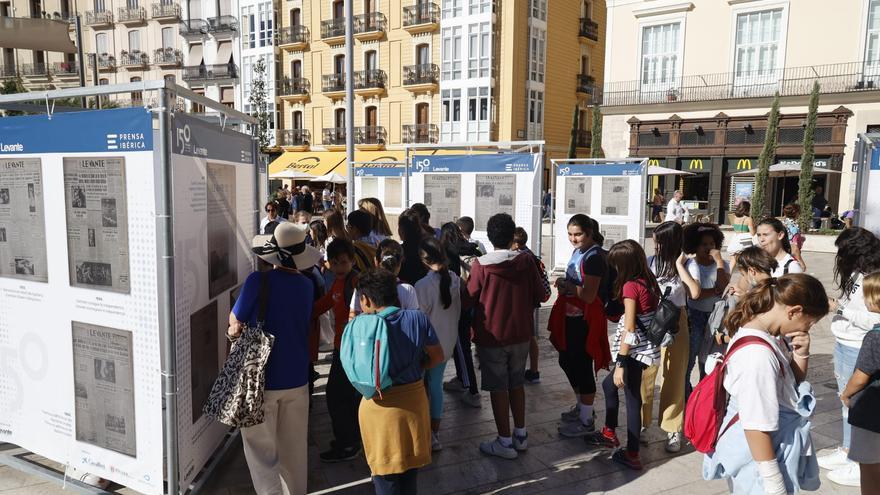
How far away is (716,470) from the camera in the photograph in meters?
2.67

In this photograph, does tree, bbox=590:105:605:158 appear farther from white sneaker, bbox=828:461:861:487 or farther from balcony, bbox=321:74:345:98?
white sneaker, bbox=828:461:861:487

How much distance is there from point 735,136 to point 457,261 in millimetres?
23624

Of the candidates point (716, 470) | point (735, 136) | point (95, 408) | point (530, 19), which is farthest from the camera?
point (530, 19)

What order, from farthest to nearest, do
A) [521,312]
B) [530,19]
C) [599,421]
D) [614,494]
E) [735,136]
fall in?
[530,19] < [735,136] < [599,421] < [521,312] < [614,494]

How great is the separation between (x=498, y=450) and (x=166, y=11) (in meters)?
44.1

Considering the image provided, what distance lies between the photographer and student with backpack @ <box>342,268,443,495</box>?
3.05m

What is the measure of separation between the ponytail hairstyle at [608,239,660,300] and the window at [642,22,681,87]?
81.5 feet

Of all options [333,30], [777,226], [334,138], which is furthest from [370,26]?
[777,226]

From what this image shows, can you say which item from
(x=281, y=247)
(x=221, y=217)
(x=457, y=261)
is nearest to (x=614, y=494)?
(x=457, y=261)

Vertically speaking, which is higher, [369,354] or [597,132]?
[597,132]

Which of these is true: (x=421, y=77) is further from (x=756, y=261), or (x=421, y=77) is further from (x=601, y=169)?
(x=756, y=261)

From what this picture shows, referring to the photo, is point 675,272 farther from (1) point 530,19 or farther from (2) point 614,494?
(1) point 530,19

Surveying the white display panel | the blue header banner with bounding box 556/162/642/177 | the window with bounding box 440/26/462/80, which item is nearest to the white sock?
the white display panel

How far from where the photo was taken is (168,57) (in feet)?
133
